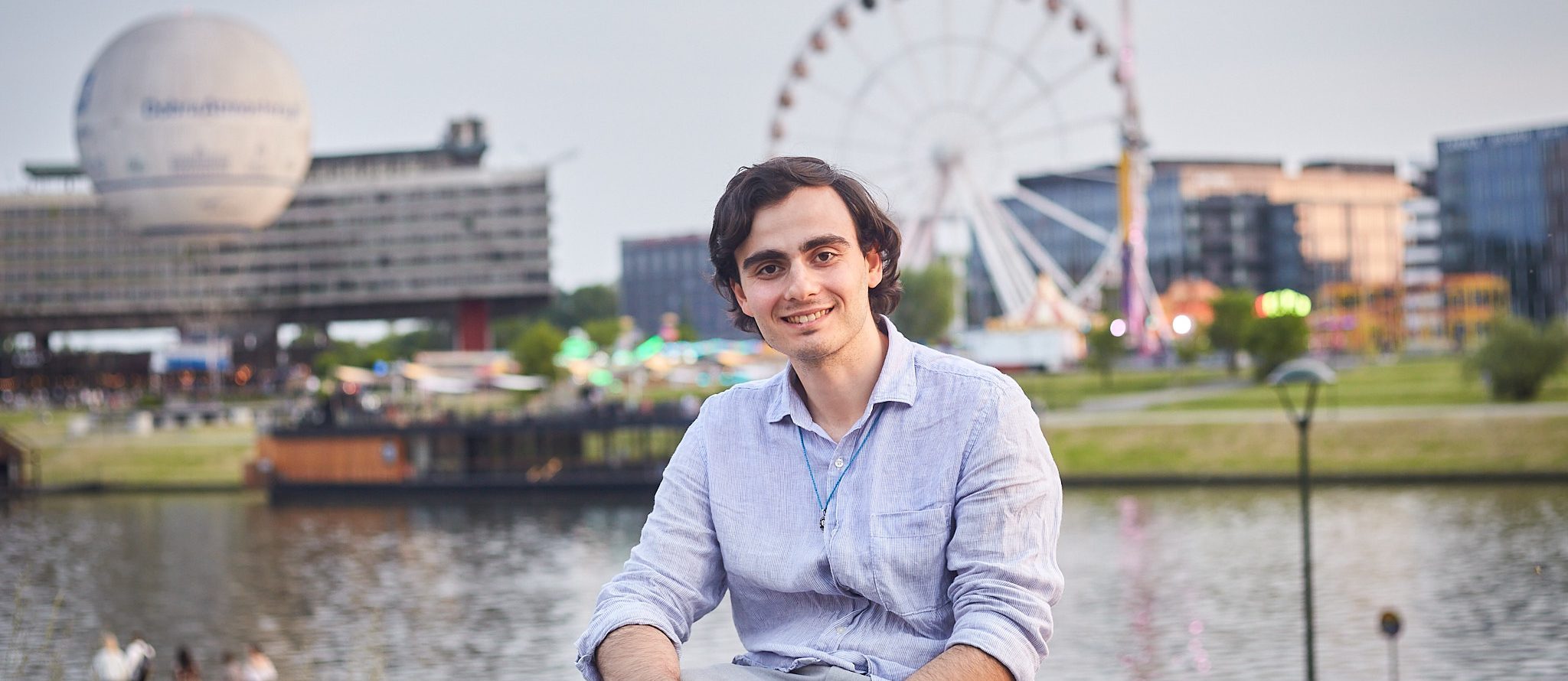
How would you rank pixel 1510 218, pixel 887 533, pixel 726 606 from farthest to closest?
pixel 1510 218 < pixel 726 606 < pixel 887 533

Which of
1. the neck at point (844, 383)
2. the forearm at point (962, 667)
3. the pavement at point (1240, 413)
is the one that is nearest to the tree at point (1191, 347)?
the pavement at point (1240, 413)

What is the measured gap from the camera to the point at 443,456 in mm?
61594

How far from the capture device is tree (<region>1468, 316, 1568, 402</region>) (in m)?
56.9

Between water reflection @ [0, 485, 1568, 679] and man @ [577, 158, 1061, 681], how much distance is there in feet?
54.2

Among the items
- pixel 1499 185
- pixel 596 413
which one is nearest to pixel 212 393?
pixel 596 413

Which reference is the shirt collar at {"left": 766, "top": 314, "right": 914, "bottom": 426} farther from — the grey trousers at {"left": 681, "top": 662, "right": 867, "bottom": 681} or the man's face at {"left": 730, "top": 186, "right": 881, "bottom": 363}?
the grey trousers at {"left": 681, "top": 662, "right": 867, "bottom": 681}

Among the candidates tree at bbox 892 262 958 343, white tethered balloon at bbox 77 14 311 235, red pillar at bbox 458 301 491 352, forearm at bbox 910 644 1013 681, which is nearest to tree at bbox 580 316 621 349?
red pillar at bbox 458 301 491 352

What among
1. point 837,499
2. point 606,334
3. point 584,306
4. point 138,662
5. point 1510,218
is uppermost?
point 1510,218

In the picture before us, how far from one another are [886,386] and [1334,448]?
172 ft

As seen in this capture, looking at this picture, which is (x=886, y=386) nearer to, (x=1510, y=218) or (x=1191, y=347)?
(x=1191, y=347)

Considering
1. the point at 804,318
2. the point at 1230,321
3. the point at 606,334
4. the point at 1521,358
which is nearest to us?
the point at 804,318

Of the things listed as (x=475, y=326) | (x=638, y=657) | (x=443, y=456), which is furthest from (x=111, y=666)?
(x=475, y=326)

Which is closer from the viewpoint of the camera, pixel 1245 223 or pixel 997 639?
pixel 997 639

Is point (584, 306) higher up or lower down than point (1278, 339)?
higher up
